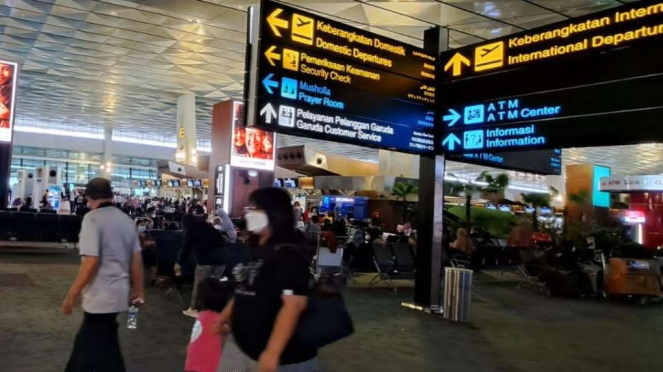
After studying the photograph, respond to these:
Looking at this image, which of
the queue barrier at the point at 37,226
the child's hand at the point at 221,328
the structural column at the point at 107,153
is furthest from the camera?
the structural column at the point at 107,153

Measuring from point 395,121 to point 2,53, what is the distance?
64.6 feet

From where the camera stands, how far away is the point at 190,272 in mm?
9375

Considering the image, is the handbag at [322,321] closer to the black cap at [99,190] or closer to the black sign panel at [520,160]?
the black cap at [99,190]

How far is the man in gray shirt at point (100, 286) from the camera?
13.0ft

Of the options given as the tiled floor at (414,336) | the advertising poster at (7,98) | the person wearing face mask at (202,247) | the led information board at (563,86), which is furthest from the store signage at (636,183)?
the advertising poster at (7,98)

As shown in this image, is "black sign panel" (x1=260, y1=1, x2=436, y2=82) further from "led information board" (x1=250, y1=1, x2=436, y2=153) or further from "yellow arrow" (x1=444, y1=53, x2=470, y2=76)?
"yellow arrow" (x1=444, y1=53, x2=470, y2=76)

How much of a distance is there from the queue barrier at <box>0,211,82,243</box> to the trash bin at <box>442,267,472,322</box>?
11715 millimetres

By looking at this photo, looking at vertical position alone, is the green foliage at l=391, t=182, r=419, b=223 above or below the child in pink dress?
above

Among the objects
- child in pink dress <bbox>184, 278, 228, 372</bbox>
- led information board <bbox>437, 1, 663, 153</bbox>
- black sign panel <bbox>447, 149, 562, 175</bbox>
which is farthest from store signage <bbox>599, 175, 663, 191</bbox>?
child in pink dress <bbox>184, 278, 228, 372</bbox>

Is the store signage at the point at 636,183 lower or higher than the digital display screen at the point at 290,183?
higher

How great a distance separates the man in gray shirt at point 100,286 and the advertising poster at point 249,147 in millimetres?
15233

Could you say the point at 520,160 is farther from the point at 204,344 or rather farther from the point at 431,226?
the point at 204,344

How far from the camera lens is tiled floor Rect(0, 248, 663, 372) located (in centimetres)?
591

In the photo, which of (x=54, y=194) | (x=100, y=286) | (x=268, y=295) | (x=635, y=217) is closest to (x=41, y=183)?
(x=54, y=194)
